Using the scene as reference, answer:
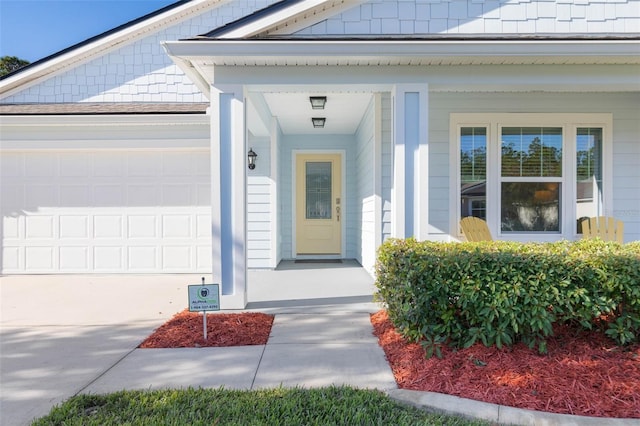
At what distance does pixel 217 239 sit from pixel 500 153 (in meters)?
4.49

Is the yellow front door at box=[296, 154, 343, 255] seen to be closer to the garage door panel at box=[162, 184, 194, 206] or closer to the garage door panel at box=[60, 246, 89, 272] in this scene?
the garage door panel at box=[162, 184, 194, 206]

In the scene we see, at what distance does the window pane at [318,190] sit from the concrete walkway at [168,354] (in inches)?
136

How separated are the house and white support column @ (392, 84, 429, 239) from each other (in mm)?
19

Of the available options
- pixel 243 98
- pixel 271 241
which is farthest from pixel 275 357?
pixel 271 241

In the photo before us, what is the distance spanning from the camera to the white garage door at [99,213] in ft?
22.1

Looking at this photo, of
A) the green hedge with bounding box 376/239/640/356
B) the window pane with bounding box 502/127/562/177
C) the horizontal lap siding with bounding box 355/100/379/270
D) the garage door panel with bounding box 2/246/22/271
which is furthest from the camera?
the garage door panel with bounding box 2/246/22/271

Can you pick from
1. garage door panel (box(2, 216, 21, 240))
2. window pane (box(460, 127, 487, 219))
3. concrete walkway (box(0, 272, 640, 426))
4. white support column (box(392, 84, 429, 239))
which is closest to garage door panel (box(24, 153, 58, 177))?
garage door panel (box(2, 216, 21, 240))

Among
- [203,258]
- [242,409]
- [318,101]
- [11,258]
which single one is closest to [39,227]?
[11,258]

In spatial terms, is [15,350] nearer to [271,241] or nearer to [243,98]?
[243,98]

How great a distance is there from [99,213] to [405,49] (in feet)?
19.4

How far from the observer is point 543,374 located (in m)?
2.55

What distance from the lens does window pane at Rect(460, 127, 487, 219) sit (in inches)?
231

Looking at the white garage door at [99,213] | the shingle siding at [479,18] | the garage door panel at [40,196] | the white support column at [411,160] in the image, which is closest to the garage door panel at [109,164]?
the white garage door at [99,213]

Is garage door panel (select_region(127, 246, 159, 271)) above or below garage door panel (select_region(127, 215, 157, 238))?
below
